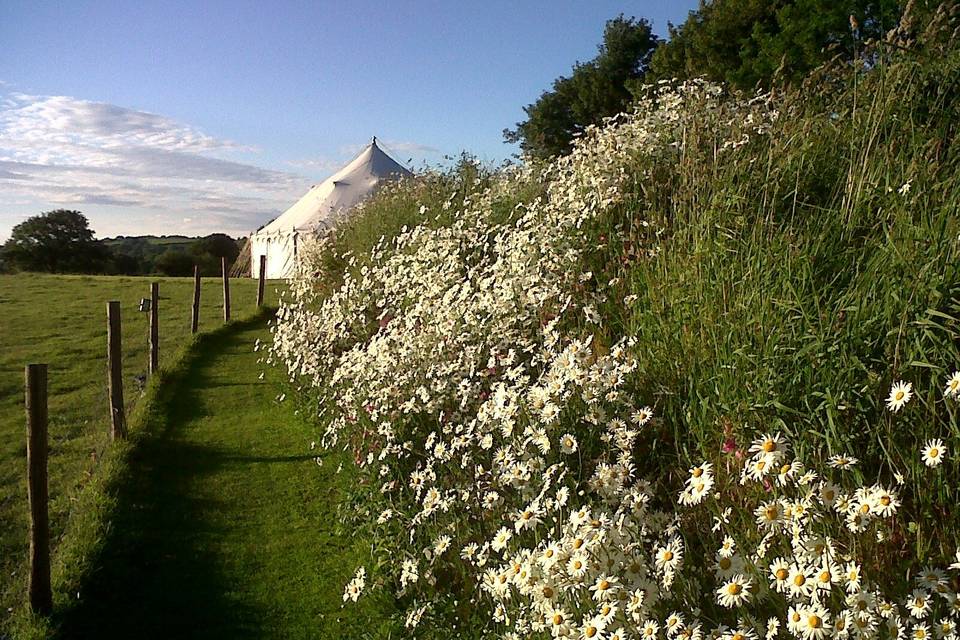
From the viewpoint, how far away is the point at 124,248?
5856 cm

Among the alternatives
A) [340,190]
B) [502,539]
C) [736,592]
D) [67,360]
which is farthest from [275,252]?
[736,592]

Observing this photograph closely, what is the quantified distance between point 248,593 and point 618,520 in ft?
9.16

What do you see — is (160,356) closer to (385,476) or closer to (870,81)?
(385,476)

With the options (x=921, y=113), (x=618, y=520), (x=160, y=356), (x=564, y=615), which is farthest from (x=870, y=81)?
(x=160, y=356)

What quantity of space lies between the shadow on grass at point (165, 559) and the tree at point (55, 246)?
47.1 meters

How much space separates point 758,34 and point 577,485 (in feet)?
79.4

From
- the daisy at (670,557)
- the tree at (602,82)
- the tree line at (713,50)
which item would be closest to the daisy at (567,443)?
the daisy at (670,557)

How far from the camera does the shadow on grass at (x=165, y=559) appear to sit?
14.0 ft

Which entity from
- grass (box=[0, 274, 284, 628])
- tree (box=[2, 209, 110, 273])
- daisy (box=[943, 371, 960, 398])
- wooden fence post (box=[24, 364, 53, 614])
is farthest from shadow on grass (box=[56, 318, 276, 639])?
tree (box=[2, 209, 110, 273])

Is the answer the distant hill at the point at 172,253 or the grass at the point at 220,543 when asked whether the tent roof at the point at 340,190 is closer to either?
the grass at the point at 220,543

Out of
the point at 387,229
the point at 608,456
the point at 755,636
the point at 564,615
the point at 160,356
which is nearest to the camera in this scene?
the point at 755,636

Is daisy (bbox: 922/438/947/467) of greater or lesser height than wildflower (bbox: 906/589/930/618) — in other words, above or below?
above

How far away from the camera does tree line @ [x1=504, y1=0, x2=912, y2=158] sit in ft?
69.8

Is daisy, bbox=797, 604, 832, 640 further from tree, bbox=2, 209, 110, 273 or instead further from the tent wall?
tree, bbox=2, 209, 110, 273
